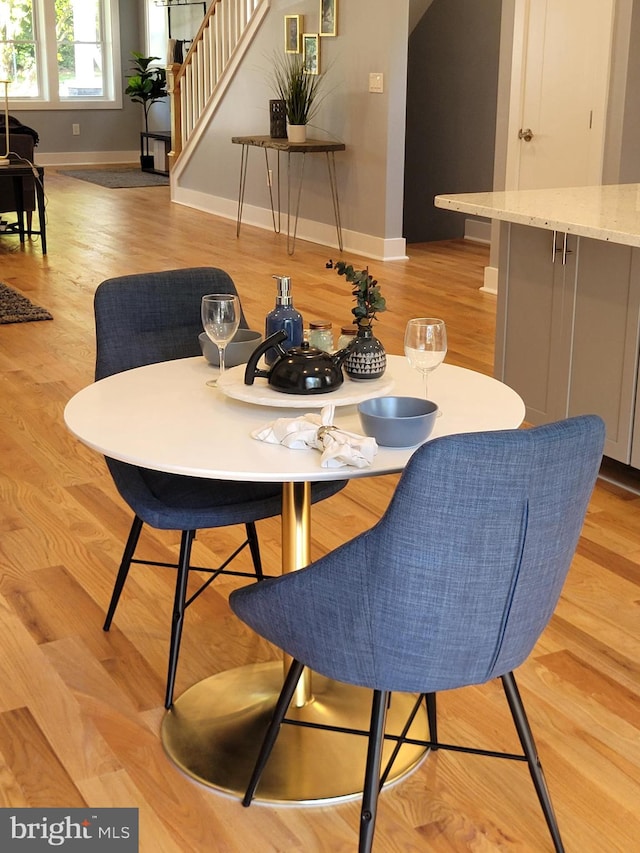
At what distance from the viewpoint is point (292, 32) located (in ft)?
26.8

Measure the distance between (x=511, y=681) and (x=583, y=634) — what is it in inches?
37.6

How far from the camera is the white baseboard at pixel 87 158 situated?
13.8 meters

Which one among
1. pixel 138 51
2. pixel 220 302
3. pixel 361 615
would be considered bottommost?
pixel 361 615

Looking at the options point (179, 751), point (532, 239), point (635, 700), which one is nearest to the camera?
point (179, 751)

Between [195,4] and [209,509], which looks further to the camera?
[195,4]

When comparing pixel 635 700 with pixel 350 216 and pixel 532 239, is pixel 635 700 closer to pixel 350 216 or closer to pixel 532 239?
pixel 532 239

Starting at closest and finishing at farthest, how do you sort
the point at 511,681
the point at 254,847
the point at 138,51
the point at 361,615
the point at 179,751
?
the point at 361,615, the point at 511,681, the point at 254,847, the point at 179,751, the point at 138,51

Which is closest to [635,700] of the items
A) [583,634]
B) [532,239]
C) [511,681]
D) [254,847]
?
[583,634]

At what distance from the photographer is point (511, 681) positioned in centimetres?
172

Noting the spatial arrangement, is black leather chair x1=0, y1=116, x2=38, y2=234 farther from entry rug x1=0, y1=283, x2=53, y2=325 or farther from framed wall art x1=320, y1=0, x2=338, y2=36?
framed wall art x1=320, y1=0, x2=338, y2=36

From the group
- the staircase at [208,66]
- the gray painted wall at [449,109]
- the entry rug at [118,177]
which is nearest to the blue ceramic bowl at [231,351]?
the gray painted wall at [449,109]

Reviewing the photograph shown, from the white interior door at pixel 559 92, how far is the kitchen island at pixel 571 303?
174cm

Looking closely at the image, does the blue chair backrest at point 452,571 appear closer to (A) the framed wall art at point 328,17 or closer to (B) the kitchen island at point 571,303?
(B) the kitchen island at point 571,303

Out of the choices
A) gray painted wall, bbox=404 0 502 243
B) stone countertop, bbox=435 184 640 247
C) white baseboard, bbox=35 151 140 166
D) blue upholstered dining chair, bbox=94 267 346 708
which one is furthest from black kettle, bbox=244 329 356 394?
white baseboard, bbox=35 151 140 166
